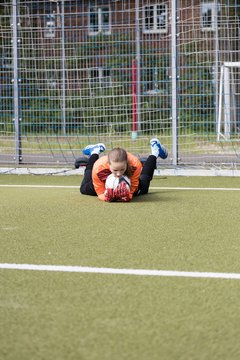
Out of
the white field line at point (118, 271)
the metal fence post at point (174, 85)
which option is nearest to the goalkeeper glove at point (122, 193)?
the white field line at point (118, 271)

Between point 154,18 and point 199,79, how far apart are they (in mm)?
1340

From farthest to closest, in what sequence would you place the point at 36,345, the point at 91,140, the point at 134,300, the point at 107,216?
the point at 91,140
the point at 107,216
the point at 134,300
the point at 36,345

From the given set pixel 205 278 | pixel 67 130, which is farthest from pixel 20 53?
pixel 205 278

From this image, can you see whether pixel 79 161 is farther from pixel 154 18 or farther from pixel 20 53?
pixel 154 18

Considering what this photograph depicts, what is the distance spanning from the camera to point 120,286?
4242mm

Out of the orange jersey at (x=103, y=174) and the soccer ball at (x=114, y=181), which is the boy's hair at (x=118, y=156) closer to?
the soccer ball at (x=114, y=181)

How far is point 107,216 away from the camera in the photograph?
6.75 m

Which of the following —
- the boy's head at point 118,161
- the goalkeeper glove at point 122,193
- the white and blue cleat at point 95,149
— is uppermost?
the white and blue cleat at point 95,149

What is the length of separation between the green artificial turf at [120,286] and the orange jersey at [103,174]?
15.2 inches

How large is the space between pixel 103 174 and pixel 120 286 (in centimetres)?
352

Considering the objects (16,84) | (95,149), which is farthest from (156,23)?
(95,149)

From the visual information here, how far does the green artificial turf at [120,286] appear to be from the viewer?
331 cm

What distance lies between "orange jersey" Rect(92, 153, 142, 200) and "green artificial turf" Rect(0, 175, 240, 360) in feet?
1.27

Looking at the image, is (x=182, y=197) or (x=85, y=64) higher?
(x=85, y=64)
